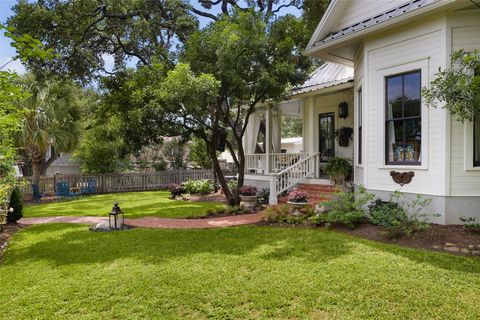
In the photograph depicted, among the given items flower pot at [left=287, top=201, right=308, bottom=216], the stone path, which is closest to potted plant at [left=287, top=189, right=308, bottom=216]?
flower pot at [left=287, top=201, right=308, bottom=216]

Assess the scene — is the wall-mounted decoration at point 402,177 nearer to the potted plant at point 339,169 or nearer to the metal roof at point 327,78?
the potted plant at point 339,169

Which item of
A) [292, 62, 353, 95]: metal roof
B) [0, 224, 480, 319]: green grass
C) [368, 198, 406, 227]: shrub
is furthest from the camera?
[292, 62, 353, 95]: metal roof

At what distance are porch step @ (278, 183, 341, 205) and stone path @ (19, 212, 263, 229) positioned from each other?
5.87ft

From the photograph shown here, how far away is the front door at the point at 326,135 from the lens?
44.4 feet

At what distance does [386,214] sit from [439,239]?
127 cm

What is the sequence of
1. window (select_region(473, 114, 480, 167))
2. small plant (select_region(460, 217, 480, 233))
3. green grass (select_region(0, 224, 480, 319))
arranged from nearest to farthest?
green grass (select_region(0, 224, 480, 319)), small plant (select_region(460, 217, 480, 233)), window (select_region(473, 114, 480, 167))

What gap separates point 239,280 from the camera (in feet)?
15.7

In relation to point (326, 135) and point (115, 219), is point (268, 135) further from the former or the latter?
point (115, 219)

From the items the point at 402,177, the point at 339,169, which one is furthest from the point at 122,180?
the point at 402,177

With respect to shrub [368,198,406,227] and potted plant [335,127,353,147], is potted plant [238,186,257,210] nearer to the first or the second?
potted plant [335,127,353,147]

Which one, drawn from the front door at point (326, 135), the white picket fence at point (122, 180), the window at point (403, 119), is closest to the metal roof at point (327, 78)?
the front door at point (326, 135)

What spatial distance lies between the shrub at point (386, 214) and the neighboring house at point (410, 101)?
485 millimetres

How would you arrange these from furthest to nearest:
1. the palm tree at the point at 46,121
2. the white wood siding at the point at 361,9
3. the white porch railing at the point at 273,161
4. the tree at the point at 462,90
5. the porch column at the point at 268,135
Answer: the palm tree at the point at 46,121, the porch column at the point at 268,135, the white porch railing at the point at 273,161, the white wood siding at the point at 361,9, the tree at the point at 462,90

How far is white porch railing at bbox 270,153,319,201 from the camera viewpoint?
39.5 feet
